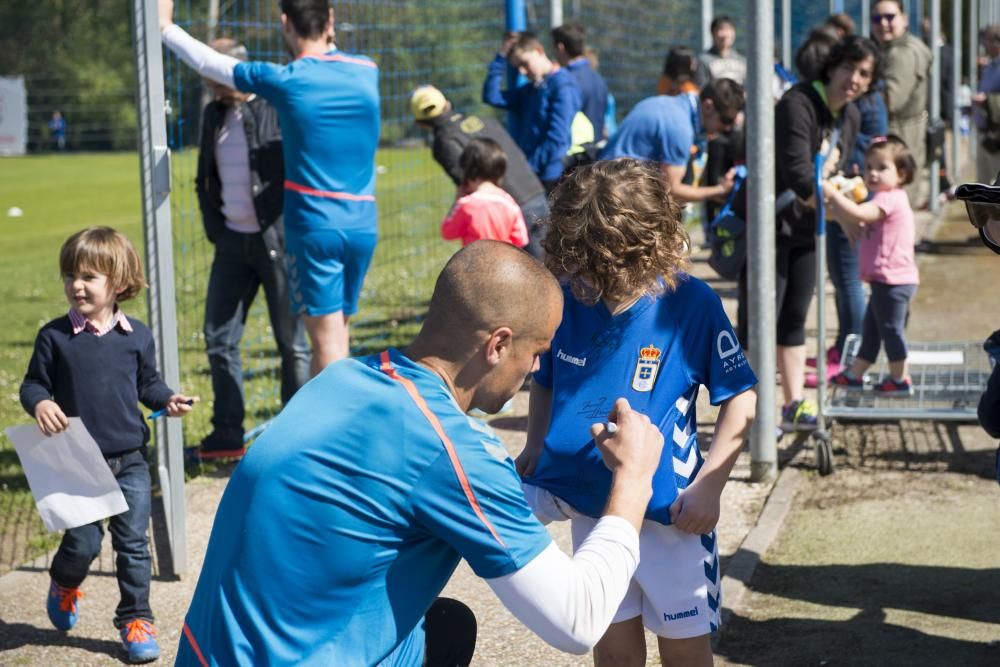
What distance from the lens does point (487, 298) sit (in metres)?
2.46

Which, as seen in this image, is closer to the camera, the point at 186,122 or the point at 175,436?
the point at 175,436

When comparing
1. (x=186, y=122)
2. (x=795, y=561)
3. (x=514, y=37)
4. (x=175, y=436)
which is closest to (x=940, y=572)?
(x=795, y=561)

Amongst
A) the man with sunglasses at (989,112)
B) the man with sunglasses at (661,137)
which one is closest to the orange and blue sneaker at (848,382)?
the man with sunglasses at (661,137)

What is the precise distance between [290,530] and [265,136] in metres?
4.62

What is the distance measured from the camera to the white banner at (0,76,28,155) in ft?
157

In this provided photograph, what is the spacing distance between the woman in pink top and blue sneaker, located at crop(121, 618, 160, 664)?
413 cm

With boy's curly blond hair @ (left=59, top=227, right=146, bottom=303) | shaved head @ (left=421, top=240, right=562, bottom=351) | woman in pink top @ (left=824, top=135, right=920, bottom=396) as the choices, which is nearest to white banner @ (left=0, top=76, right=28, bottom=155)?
woman in pink top @ (left=824, top=135, right=920, bottom=396)

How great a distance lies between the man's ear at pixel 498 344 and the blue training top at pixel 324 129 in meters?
3.93

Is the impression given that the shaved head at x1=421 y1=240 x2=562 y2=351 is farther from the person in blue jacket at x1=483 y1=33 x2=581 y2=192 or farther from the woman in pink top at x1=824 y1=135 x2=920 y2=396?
the person in blue jacket at x1=483 y1=33 x2=581 y2=192

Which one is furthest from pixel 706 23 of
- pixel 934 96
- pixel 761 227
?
pixel 761 227

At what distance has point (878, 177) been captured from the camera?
22.8 ft

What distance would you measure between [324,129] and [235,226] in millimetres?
821

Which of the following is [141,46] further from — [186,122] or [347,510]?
[347,510]

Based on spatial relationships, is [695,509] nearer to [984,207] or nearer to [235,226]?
[984,207]
